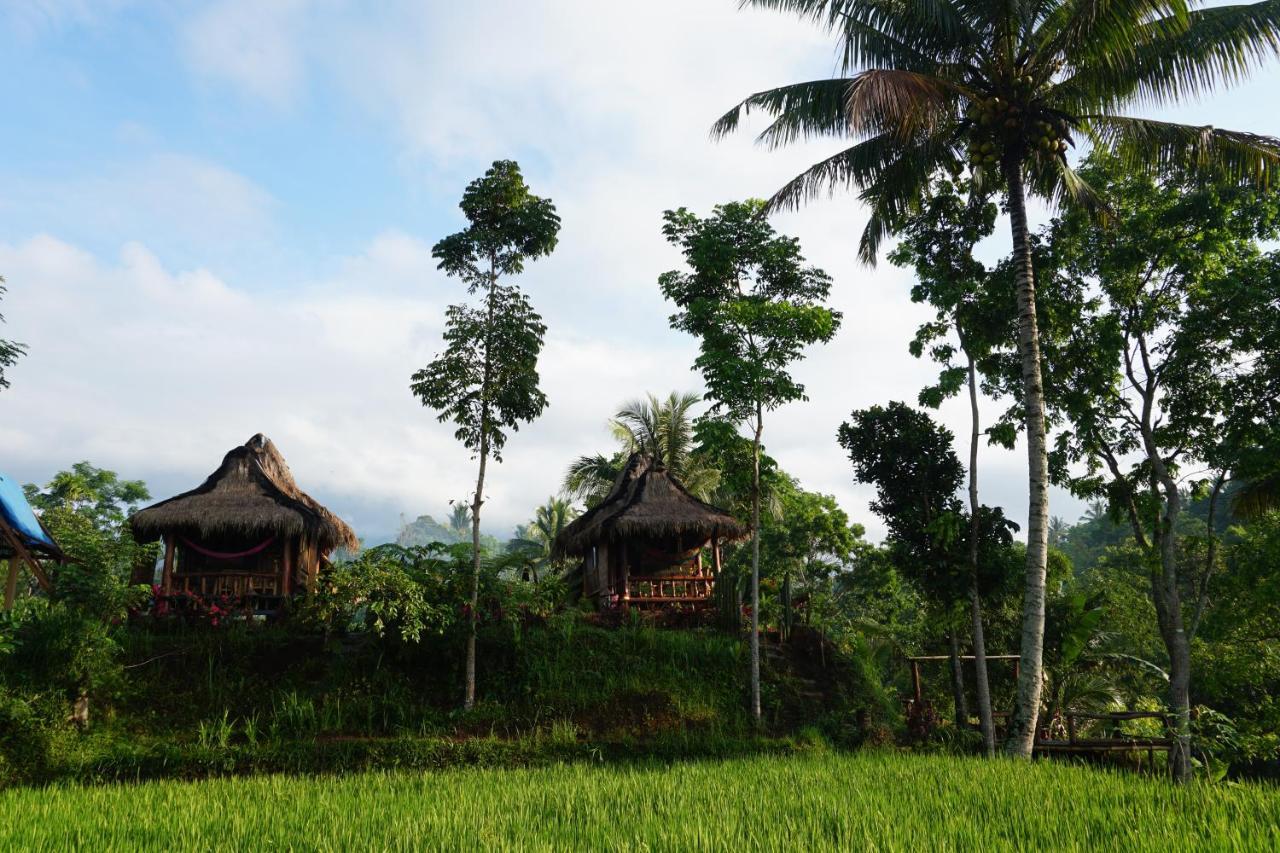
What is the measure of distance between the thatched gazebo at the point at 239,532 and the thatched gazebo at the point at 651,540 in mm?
5711

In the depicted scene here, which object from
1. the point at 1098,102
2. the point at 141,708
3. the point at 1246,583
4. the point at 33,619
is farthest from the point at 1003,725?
the point at 33,619

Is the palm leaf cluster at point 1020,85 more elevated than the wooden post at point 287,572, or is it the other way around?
the palm leaf cluster at point 1020,85

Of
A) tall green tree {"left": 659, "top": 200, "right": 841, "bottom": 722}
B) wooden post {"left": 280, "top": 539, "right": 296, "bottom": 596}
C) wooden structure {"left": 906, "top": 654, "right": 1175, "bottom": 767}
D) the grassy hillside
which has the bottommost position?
wooden structure {"left": 906, "top": 654, "right": 1175, "bottom": 767}

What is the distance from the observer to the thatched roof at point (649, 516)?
1669cm

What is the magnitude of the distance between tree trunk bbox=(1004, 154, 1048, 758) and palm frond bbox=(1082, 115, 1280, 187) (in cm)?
161

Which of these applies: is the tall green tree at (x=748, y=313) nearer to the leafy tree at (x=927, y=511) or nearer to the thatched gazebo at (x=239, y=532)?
the leafy tree at (x=927, y=511)

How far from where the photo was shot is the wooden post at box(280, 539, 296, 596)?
50.9 ft

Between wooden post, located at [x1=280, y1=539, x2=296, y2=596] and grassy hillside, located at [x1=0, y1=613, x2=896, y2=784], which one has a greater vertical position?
wooden post, located at [x1=280, y1=539, x2=296, y2=596]

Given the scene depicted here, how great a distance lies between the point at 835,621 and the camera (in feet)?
62.6

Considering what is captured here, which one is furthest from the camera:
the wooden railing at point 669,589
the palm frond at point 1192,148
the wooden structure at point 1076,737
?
the wooden railing at point 669,589

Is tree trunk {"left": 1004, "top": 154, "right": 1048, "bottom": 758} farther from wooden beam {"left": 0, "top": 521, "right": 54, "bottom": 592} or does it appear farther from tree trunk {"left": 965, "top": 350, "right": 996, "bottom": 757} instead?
wooden beam {"left": 0, "top": 521, "right": 54, "bottom": 592}

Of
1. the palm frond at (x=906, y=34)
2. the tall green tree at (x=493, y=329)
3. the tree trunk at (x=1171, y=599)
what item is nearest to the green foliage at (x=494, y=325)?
the tall green tree at (x=493, y=329)

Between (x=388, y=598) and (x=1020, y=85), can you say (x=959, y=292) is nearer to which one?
(x=1020, y=85)

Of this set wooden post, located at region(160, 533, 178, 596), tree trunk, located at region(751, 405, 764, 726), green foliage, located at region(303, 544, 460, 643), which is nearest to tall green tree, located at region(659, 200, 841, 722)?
tree trunk, located at region(751, 405, 764, 726)
